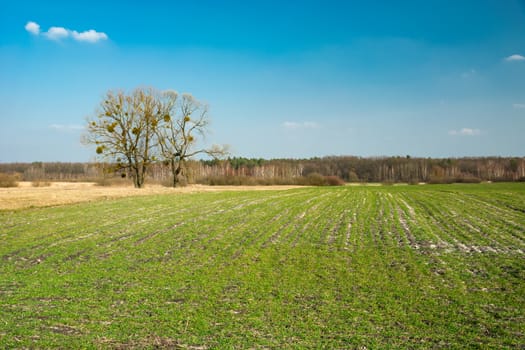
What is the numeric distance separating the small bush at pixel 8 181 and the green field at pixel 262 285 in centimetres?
4165

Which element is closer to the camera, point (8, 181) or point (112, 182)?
point (8, 181)

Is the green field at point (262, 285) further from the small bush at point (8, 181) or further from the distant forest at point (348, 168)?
the distant forest at point (348, 168)

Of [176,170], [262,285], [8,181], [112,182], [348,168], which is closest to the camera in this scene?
[262,285]

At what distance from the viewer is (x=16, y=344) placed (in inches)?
251

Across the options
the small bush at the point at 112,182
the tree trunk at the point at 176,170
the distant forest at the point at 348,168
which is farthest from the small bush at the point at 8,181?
the distant forest at the point at 348,168

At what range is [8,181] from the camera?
5472 centimetres

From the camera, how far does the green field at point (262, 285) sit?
683 cm

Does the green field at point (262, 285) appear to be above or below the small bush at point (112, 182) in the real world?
below

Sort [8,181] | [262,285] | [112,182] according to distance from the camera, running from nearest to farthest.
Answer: [262,285] → [8,181] → [112,182]

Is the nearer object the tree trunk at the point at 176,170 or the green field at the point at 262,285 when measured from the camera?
the green field at the point at 262,285

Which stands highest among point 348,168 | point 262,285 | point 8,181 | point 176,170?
point 348,168

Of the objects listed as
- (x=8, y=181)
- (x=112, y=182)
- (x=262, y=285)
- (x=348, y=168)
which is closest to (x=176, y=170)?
(x=112, y=182)

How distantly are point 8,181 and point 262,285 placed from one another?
5686 cm

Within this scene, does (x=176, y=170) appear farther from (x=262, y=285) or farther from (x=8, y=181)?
(x=262, y=285)
